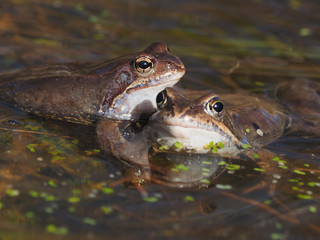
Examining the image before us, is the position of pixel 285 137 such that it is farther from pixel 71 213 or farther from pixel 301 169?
pixel 71 213

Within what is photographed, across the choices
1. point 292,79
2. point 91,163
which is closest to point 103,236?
point 91,163

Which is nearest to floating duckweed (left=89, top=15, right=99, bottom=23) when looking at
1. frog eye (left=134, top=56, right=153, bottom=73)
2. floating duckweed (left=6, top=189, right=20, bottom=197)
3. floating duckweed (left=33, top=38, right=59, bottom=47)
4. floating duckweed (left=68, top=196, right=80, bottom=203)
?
floating duckweed (left=33, top=38, right=59, bottom=47)

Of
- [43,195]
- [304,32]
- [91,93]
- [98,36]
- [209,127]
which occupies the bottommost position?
[43,195]

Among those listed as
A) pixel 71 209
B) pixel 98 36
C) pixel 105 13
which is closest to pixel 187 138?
pixel 71 209

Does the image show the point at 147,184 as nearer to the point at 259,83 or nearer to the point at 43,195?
the point at 43,195

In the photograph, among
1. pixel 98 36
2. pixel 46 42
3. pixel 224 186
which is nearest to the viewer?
pixel 224 186
